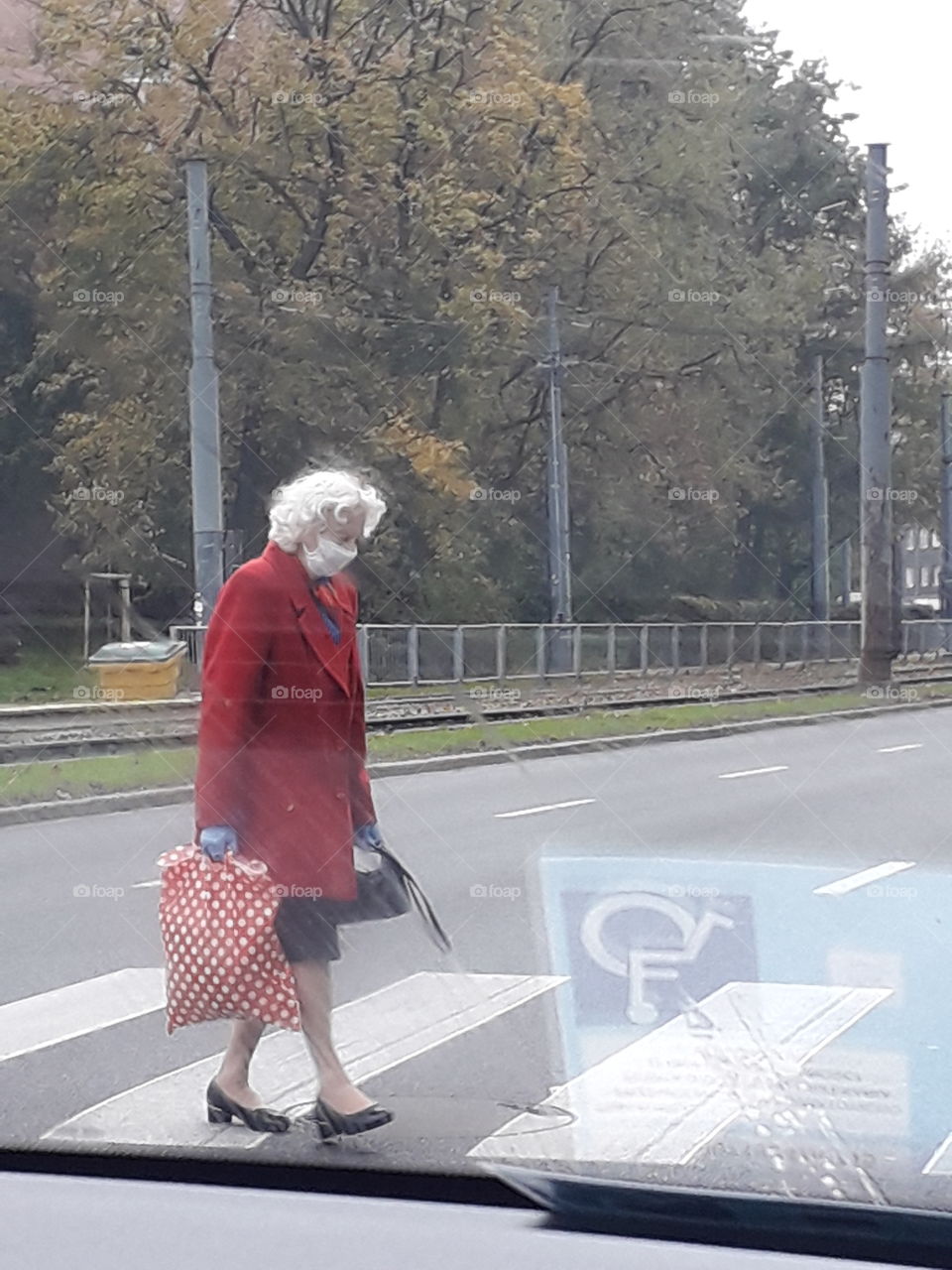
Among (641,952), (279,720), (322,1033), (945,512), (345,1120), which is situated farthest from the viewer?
(945,512)

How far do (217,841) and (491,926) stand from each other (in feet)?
12.8

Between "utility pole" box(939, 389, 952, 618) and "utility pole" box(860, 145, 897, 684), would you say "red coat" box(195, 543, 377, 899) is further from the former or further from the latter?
"utility pole" box(939, 389, 952, 618)

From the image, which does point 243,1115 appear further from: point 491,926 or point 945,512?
point 945,512

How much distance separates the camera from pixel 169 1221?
2922 millimetres

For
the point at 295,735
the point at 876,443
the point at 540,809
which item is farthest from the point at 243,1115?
the point at 540,809

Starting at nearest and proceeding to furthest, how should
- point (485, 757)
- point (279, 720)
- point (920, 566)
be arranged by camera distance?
1. point (279, 720)
2. point (920, 566)
3. point (485, 757)

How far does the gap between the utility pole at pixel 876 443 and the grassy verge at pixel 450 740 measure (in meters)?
1.99

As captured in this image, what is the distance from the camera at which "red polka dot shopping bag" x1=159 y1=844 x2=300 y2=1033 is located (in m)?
3.97

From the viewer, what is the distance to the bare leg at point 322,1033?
409 centimetres

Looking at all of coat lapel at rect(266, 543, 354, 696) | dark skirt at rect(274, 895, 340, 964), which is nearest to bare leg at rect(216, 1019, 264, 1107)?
dark skirt at rect(274, 895, 340, 964)

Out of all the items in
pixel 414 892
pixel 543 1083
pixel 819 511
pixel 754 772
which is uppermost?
pixel 819 511

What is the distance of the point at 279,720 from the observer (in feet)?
13.3

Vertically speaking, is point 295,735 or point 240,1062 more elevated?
point 295,735

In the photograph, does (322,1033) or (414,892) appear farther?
(414,892)
